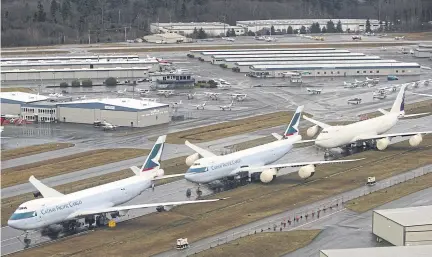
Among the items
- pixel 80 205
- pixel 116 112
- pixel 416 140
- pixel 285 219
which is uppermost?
pixel 116 112

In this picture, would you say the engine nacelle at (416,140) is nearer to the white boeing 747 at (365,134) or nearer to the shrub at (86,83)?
the white boeing 747 at (365,134)

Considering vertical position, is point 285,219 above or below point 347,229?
below

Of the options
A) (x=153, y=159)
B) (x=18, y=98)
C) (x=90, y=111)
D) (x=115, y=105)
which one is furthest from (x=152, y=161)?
(x=18, y=98)

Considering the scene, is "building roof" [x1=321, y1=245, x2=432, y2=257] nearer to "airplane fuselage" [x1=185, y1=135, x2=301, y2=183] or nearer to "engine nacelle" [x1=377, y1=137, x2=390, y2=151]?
"airplane fuselage" [x1=185, y1=135, x2=301, y2=183]

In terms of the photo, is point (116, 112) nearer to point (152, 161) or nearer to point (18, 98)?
point (18, 98)

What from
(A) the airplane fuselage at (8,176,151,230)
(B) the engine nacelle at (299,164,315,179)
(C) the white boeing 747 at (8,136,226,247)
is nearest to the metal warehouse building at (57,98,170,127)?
(B) the engine nacelle at (299,164,315,179)

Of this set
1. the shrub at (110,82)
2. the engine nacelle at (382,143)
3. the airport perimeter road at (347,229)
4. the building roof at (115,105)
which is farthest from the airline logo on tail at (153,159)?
the shrub at (110,82)
